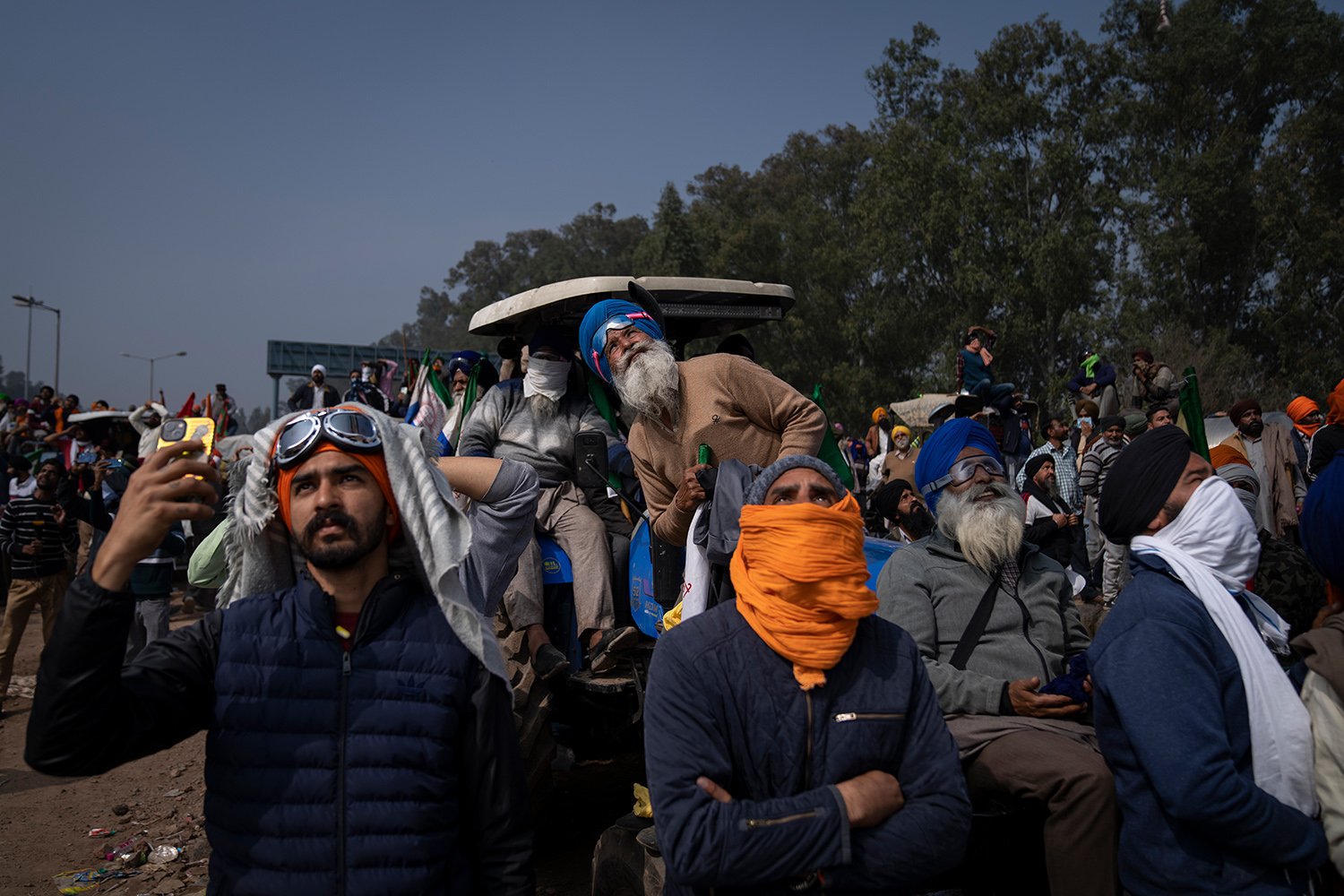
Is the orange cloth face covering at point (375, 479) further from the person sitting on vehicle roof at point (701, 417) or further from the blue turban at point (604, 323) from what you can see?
the blue turban at point (604, 323)

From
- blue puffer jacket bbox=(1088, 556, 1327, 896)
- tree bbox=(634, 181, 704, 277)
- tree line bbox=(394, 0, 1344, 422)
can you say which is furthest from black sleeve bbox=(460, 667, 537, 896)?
tree bbox=(634, 181, 704, 277)

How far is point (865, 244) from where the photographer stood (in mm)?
27344

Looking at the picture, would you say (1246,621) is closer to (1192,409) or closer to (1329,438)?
(1192,409)

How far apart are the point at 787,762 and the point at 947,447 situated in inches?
78.3

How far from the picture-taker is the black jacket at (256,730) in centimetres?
Result: 178

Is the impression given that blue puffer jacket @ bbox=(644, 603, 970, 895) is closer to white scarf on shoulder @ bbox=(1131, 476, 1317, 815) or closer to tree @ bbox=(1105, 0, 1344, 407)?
white scarf on shoulder @ bbox=(1131, 476, 1317, 815)

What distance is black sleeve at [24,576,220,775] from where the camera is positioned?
176 cm

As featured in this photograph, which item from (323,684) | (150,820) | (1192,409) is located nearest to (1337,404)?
(1192,409)

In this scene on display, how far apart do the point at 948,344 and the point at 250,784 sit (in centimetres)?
2499

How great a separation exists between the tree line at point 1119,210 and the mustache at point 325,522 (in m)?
23.1

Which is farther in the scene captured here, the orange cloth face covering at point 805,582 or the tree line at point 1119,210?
the tree line at point 1119,210

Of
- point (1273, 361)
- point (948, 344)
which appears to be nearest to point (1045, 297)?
point (948, 344)

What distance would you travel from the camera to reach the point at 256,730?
1968 millimetres

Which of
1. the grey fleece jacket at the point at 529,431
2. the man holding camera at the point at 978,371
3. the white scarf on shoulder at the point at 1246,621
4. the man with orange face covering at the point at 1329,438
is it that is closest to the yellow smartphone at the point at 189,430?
the grey fleece jacket at the point at 529,431
